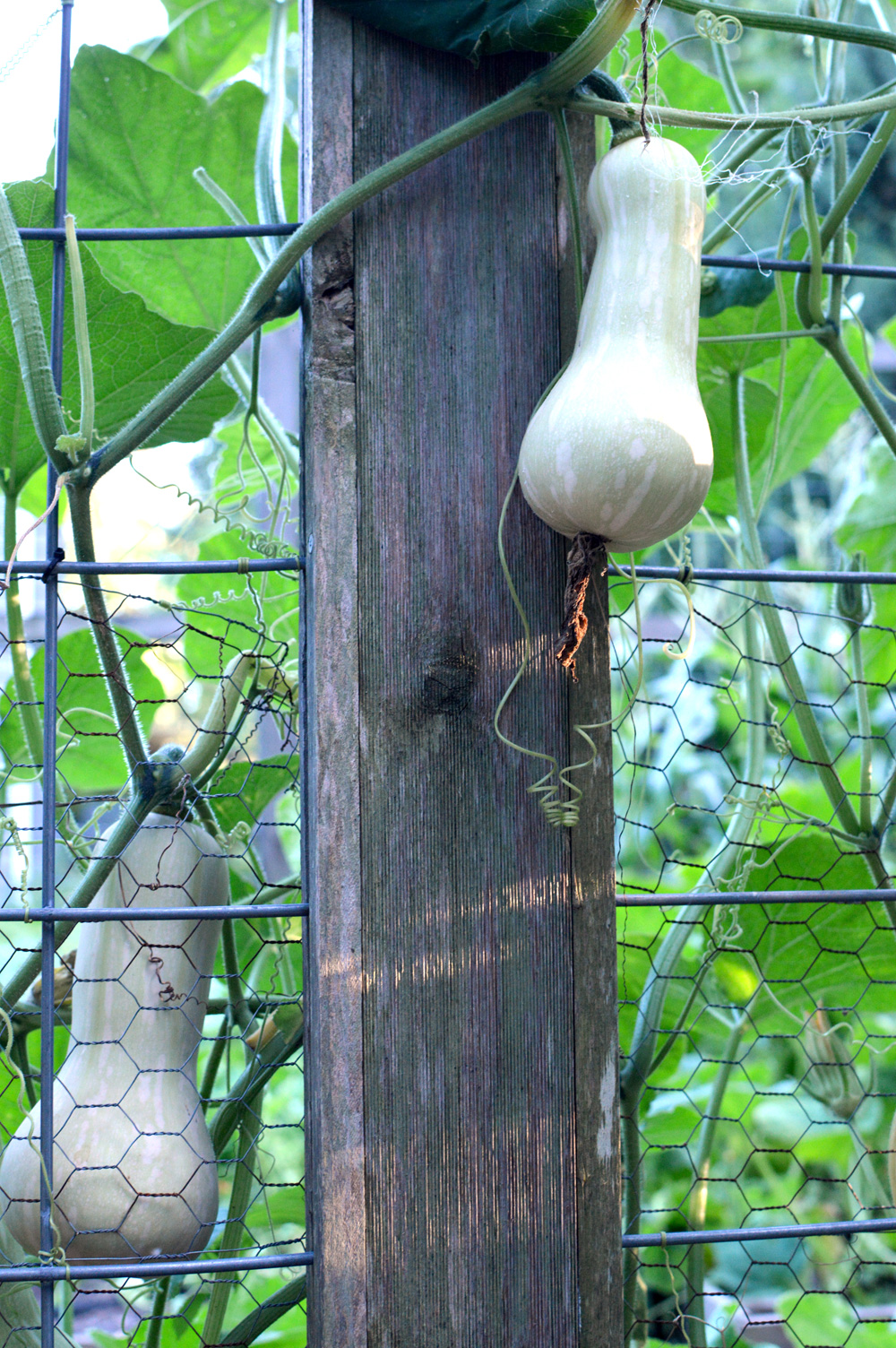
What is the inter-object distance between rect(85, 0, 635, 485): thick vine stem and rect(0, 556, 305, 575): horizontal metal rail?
0.15 ft

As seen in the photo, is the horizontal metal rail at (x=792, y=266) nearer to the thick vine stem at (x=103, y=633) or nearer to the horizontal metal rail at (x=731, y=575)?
the horizontal metal rail at (x=731, y=575)

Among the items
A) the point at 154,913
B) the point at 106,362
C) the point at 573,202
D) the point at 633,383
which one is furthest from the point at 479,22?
the point at 154,913

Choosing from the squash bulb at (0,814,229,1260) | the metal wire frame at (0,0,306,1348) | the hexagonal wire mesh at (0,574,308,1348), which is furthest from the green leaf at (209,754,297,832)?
the metal wire frame at (0,0,306,1348)

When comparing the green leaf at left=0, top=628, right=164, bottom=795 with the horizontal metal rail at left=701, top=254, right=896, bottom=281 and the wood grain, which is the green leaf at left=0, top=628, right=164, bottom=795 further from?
the horizontal metal rail at left=701, top=254, right=896, bottom=281

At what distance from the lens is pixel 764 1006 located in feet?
2.96

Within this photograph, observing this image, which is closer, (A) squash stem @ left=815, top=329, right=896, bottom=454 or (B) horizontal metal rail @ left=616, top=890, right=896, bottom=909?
(B) horizontal metal rail @ left=616, top=890, right=896, bottom=909

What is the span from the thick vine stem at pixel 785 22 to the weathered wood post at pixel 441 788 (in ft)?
0.34

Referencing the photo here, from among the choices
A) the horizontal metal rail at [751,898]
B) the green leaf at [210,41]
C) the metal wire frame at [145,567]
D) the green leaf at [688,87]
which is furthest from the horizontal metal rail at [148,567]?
the green leaf at [210,41]

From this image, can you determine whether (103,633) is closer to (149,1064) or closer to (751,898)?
(149,1064)

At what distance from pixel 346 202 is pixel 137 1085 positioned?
49 centimetres

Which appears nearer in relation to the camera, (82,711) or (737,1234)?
(737,1234)

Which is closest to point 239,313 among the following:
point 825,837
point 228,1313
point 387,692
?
point 387,692

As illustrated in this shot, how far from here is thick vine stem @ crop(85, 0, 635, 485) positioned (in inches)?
21.5

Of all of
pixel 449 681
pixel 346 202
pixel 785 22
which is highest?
pixel 785 22
